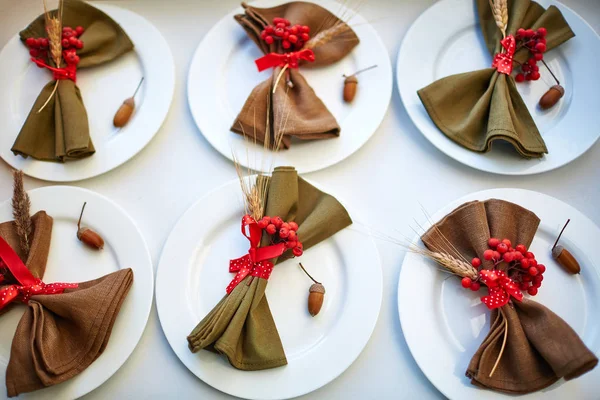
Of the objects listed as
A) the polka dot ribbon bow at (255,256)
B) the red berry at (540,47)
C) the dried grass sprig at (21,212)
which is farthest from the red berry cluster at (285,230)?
the red berry at (540,47)

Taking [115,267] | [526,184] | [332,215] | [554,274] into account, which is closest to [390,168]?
[332,215]

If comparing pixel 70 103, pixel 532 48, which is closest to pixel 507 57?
pixel 532 48

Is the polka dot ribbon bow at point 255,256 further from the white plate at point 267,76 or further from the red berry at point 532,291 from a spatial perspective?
the red berry at point 532,291

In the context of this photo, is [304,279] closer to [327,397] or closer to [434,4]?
[327,397]

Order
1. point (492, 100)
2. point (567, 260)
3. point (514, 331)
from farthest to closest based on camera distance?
1. point (492, 100)
2. point (567, 260)
3. point (514, 331)

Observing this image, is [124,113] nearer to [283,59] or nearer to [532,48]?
[283,59]

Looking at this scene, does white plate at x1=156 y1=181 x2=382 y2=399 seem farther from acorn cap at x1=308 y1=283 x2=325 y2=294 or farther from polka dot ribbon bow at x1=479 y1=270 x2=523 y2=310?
polka dot ribbon bow at x1=479 y1=270 x2=523 y2=310

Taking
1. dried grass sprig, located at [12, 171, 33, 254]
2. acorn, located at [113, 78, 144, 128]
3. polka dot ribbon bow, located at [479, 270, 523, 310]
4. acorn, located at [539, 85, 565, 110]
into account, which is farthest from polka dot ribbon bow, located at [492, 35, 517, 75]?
dried grass sprig, located at [12, 171, 33, 254]
